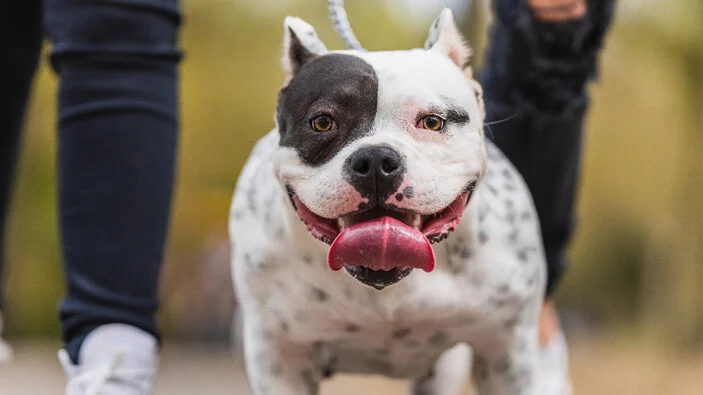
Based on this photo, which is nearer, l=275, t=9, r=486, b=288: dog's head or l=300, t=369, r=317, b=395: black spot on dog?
l=275, t=9, r=486, b=288: dog's head

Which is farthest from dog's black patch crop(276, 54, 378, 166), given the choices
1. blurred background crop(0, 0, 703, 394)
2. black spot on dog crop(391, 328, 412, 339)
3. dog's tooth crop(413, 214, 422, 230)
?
blurred background crop(0, 0, 703, 394)

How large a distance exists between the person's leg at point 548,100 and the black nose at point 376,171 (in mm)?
531

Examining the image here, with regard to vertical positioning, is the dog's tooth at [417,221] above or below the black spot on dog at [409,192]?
below

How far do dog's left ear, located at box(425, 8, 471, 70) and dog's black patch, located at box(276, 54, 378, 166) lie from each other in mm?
131

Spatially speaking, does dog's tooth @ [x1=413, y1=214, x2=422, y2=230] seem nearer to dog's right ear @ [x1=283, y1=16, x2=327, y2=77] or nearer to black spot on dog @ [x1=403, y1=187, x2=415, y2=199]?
black spot on dog @ [x1=403, y1=187, x2=415, y2=199]

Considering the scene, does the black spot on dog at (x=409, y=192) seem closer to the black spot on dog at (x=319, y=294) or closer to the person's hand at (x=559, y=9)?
the black spot on dog at (x=319, y=294)

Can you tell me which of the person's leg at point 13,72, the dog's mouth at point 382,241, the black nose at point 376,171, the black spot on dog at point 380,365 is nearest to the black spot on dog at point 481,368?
the black spot on dog at point 380,365

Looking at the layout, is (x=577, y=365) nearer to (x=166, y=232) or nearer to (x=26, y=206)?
(x=166, y=232)

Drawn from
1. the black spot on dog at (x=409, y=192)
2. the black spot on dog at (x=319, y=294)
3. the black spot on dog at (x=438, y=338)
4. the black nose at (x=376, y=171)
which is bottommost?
the black spot on dog at (x=438, y=338)

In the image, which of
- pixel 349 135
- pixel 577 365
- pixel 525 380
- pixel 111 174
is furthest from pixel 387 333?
pixel 577 365

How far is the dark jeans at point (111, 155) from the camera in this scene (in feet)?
4.44

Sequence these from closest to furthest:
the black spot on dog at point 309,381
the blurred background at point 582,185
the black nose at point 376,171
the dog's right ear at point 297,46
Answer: the black nose at point 376,171, the dog's right ear at point 297,46, the black spot on dog at point 309,381, the blurred background at point 582,185

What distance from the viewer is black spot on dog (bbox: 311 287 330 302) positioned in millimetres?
1229

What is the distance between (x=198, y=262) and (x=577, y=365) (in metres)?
3.28
